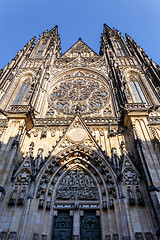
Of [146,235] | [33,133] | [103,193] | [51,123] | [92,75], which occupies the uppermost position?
[92,75]

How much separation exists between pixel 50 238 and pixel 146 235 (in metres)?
3.28

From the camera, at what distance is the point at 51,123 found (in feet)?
33.6

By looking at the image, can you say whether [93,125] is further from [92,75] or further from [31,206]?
[92,75]

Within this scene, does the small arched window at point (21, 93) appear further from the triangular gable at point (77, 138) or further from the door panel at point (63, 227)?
the door panel at point (63, 227)

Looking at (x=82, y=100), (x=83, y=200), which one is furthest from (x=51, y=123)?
(x=83, y=200)

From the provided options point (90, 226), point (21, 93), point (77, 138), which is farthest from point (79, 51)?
point (90, 226)

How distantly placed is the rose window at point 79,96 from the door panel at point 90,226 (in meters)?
6.25

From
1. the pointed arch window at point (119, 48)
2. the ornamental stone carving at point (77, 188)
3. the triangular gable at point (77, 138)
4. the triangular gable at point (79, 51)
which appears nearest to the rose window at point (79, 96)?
the triangular gable at point (77, 138)

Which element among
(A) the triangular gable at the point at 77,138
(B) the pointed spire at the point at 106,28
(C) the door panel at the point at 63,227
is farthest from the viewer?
(B) the pointed spire at the point at 106,28

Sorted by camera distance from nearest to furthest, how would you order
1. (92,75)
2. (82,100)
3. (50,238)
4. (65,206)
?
(50,238) < (65,206) < (82,100) < (92,75)

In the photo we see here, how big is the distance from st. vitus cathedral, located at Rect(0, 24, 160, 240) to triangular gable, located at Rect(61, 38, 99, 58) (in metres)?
7.43

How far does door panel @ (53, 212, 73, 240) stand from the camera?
662 centimetres

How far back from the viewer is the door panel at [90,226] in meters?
6.58

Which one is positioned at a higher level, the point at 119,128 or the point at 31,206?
the point at 119,128
